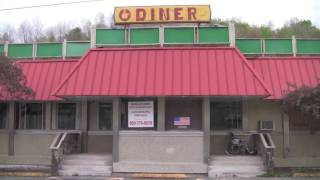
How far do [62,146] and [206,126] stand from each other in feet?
18.9

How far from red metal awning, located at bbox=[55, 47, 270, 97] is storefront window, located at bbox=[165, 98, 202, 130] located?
4.65 ft

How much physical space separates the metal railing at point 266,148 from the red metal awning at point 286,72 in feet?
5.63

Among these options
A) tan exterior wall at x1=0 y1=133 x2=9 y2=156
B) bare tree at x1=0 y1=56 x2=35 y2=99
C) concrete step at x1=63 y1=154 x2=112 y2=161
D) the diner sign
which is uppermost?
the diner sign

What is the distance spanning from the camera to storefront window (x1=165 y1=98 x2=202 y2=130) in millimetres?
20297

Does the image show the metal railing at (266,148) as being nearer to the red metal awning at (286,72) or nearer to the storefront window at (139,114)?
the red metal awning at (286,72)

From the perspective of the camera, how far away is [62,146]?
20234 mm

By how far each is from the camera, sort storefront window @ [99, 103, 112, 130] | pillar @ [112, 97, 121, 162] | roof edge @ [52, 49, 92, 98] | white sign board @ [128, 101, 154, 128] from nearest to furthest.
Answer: pillar @ [112, 97, 121, 162]
roof edge @ [52, 49, 92, 98]
white sign board @ [128, 101, 154, 128]
storefront window @ [99, 103, 112, 130]

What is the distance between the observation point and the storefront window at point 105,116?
2205 centimetres

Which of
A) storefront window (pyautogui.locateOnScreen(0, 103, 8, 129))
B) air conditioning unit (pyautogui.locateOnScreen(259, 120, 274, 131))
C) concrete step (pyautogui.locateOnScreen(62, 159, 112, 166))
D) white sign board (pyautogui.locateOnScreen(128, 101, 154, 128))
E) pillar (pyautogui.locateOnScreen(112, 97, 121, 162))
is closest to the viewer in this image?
pillar (pyautogui.locateOnScreen(112, 97, 121, 162))

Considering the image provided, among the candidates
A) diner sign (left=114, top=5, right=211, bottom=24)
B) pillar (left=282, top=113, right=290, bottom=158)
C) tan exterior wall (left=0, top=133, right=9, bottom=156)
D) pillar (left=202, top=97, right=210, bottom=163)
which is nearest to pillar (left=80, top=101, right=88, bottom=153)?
tan exterior wall (left=0, top=133, right=9, bottom=156)

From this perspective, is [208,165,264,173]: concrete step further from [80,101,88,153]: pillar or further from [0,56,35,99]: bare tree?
[0,56,35,99]: bare tree


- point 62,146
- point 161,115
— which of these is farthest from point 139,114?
point 62,146

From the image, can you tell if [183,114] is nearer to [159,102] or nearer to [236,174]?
[159,102]

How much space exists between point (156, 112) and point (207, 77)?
250 centimetres
